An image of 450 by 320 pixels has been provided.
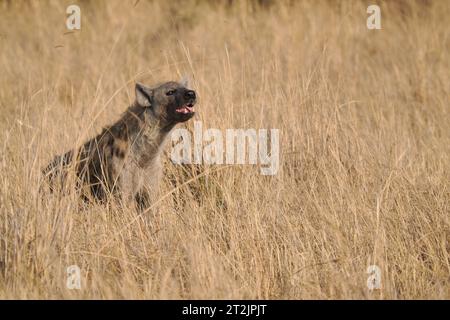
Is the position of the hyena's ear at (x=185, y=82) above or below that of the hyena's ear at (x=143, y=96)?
above

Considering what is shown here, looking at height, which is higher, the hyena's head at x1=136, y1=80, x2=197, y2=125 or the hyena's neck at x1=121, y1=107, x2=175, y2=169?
the hyena's head at x1=136, y1=80, x2=197, y2=125

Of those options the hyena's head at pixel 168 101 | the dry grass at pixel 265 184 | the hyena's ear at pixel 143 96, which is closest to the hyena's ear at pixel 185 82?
the hyena's head at pixel 168 101

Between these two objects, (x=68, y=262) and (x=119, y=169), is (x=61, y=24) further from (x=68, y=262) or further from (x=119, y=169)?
(x=68, y=262)

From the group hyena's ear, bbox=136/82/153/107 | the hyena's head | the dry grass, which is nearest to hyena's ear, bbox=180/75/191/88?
the hyena's head

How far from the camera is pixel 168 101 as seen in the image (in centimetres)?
697

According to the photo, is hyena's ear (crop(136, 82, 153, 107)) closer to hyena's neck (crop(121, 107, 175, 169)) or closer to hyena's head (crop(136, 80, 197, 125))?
hyena's head (crop(136, 80, 197, 125))

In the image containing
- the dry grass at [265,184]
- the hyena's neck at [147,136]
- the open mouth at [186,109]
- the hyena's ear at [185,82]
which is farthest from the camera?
the hyena's ear at [185,82]

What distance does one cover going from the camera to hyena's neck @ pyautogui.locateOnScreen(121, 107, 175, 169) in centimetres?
698

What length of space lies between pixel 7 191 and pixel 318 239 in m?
2.29

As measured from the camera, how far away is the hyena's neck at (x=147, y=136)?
6.98m

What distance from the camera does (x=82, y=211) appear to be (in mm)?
5750

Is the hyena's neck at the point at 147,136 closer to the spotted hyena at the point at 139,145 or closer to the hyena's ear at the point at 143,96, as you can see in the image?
the spotted hyena at the point at 139,145

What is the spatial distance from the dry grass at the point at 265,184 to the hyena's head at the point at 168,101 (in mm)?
244
